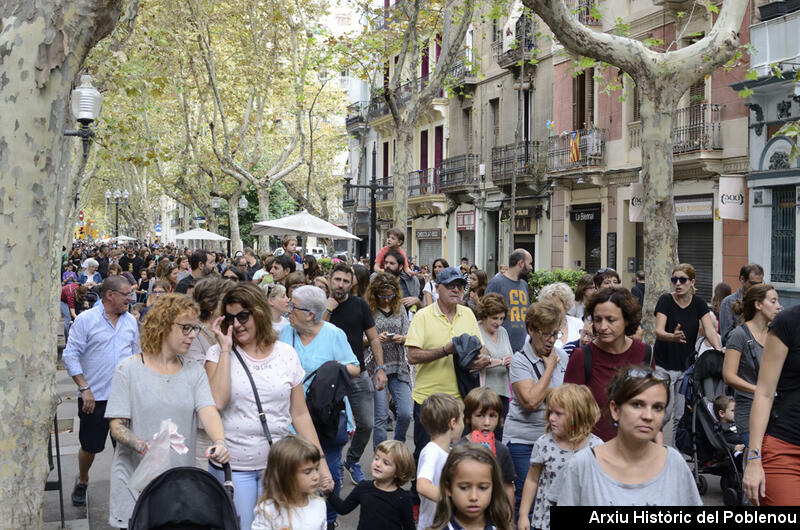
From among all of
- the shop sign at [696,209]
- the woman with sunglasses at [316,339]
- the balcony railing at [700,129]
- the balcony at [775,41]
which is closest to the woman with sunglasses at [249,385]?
the woman with sunglasses at [316,339]

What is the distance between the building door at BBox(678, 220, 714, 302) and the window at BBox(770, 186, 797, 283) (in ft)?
7.10

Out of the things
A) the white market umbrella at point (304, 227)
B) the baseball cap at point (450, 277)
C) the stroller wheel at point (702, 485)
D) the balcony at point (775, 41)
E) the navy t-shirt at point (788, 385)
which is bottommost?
the stroller wheel at point (702, 485)

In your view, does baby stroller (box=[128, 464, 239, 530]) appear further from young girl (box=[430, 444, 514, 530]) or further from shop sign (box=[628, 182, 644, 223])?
shop sign (box=[628, 182, 644, 223])

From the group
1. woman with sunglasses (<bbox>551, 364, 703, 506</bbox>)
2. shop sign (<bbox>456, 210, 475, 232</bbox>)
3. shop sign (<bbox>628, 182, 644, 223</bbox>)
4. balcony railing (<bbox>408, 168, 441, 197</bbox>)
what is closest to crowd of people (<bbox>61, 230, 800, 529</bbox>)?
woman with sunglasses (<bbox>551, 364, 703, 506</bbox>)

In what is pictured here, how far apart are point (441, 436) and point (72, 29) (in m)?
2.95

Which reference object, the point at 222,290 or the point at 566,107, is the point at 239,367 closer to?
the point at 222,290

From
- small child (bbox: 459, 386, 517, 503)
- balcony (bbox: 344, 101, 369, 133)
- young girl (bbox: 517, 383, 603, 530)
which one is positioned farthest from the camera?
balcony (bbox: 344, 101, 369, 133)

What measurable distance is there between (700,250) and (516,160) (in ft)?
27.3

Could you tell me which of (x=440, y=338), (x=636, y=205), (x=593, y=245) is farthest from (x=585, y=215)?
(x=440, y=338)

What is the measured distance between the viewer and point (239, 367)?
495 centimetres

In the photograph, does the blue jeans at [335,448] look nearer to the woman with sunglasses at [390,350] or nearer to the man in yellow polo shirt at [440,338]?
the man in yellow polo shirt at [440,338]

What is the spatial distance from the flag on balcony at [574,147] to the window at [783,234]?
23.8 ft

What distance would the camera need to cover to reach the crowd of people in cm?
404

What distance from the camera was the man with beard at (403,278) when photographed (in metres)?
9.73
